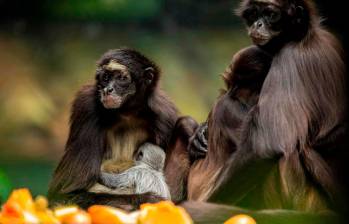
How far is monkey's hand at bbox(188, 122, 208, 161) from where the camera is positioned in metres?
4.65

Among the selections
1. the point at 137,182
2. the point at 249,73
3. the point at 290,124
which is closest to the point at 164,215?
the point at 290,124

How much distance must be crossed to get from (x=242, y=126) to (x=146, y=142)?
2.64 ft

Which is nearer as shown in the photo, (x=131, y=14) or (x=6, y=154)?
(x=6, y=154)

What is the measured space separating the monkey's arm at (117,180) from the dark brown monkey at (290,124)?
0.53 m

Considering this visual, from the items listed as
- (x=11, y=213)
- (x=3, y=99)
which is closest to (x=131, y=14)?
(x=3, y=99)

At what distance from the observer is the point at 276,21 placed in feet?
14.1

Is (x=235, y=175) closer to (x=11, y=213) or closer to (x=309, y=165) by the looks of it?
(x=309, y=165)

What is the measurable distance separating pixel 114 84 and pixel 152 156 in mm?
573

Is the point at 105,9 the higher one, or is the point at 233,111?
the point at 105,9

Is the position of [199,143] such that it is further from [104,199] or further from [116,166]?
[104,199]

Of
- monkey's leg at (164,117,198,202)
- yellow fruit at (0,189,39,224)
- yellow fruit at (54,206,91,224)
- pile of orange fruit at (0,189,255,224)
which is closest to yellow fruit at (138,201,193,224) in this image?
pile of orange fruit at (0,189,255,224)

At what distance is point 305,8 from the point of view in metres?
4.31

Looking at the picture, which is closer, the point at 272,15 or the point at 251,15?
the point at 272,15

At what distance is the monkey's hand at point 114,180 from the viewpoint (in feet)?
14.8
